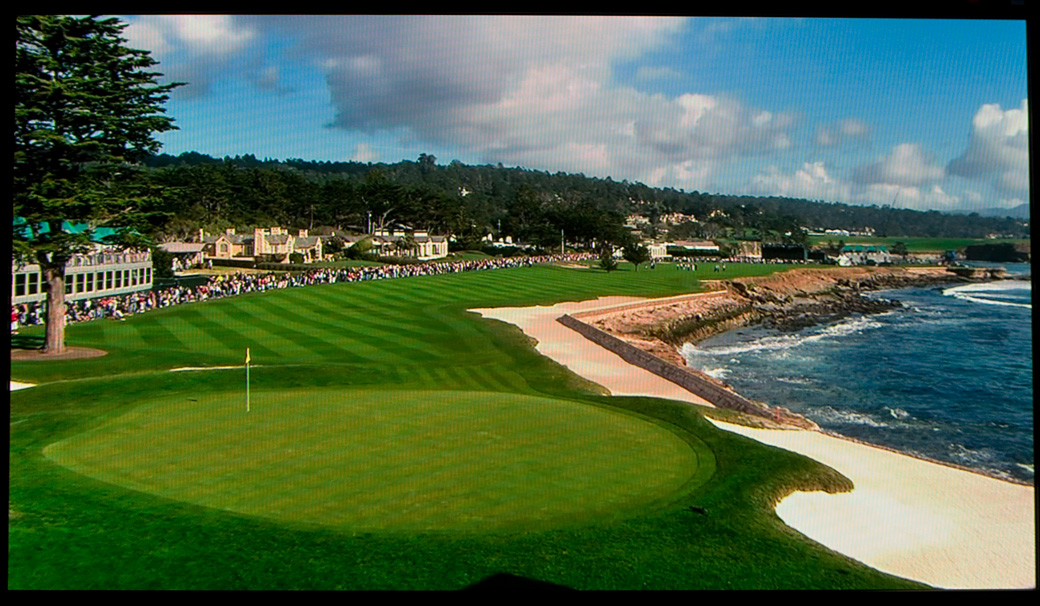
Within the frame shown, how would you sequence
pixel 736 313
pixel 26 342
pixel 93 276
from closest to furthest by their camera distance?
pixel 26 342 → pixel 93 276 → pixel 736 313

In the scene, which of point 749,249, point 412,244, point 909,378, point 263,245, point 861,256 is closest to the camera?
point 909,378

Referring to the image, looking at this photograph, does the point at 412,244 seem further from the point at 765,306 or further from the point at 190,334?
the point at 190,334

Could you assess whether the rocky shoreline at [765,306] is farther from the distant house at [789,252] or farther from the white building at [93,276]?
the white building at [93,276]

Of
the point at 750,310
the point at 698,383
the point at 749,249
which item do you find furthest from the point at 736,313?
the point at 749,249

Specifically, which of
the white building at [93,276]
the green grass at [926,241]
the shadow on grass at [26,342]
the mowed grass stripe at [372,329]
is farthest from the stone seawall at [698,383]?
the shadow on grass at [26,342]

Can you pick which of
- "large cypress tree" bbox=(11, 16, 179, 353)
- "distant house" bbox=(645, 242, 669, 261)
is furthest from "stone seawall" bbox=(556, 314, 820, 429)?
"distant house" bbox=(645, 242, 669, 261)

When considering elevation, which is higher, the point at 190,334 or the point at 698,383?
the point at 190,334

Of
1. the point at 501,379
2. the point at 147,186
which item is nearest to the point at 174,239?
the point at 147,186
